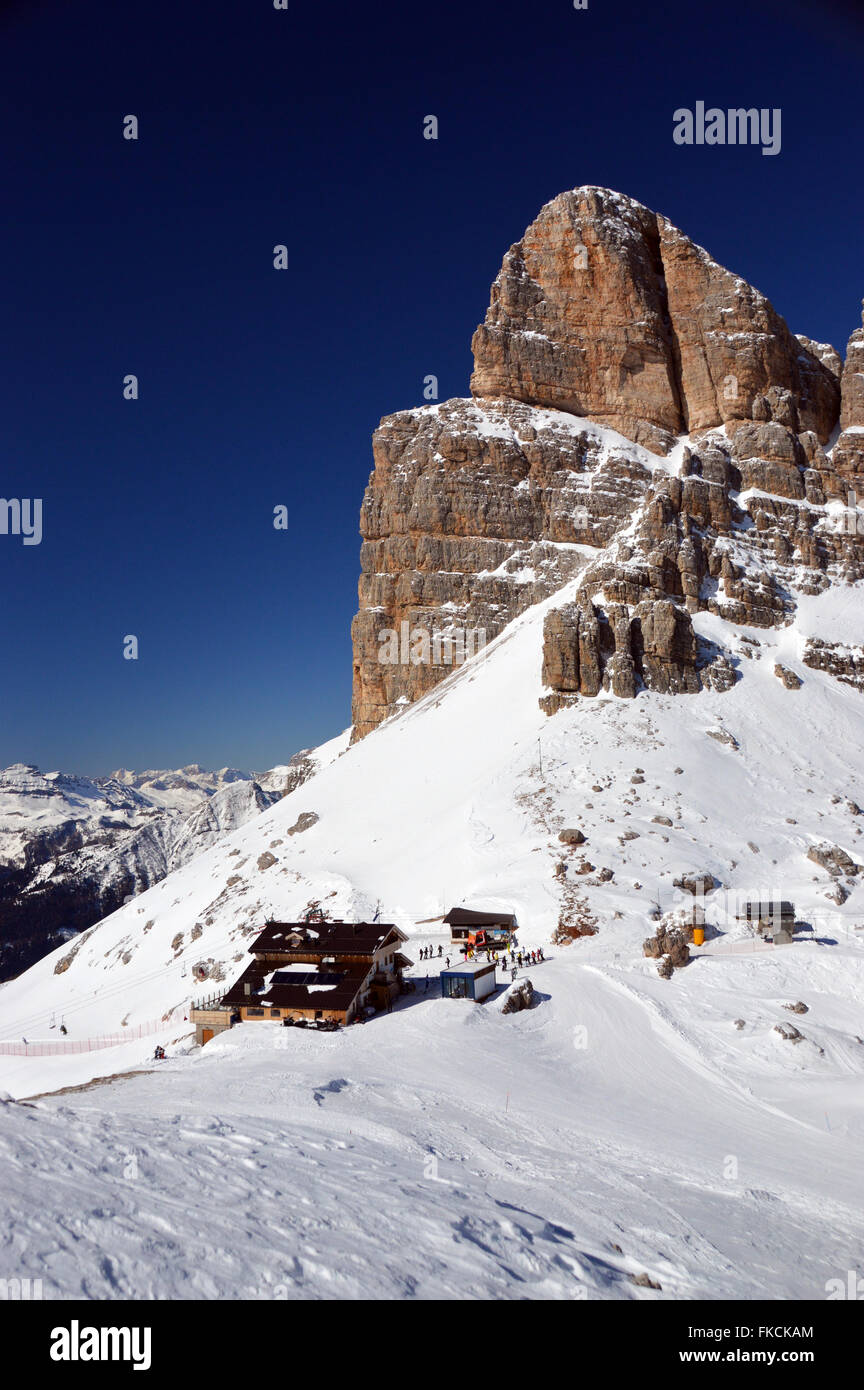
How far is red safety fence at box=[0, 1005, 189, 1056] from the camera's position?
5272cm

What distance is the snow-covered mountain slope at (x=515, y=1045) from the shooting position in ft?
42.2

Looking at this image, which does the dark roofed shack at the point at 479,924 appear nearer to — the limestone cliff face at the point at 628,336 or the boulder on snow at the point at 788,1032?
the boulder on snow at the point at 788,1032

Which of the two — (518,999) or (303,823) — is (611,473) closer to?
(303,823)

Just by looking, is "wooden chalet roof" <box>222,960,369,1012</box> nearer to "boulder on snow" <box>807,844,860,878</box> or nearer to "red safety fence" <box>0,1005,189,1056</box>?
"red safety fence" <box>0,1005,189,1056</box>

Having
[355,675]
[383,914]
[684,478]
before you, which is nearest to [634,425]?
[684,478]

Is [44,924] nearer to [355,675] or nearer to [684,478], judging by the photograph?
[355,675]

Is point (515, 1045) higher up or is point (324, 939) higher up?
Result: point (324, 939)

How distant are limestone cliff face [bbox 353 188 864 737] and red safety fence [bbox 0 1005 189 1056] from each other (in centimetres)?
4817

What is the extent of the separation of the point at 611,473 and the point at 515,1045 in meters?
99.9

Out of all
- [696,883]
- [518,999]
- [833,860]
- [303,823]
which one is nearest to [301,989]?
[518,999]

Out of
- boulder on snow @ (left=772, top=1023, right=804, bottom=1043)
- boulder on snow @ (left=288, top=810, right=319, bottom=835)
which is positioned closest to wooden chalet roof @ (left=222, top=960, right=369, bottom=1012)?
boulder on snow @ (left=772, top=1023, right=804, bottom=1043)

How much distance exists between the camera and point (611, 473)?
11888 cm

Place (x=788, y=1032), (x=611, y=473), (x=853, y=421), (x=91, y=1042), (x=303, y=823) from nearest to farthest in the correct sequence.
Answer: (x=788, y=1032)
(x=91, y=1042)
(x=303, y=823)
(x=611, y=473)
(x=853, y=421)
